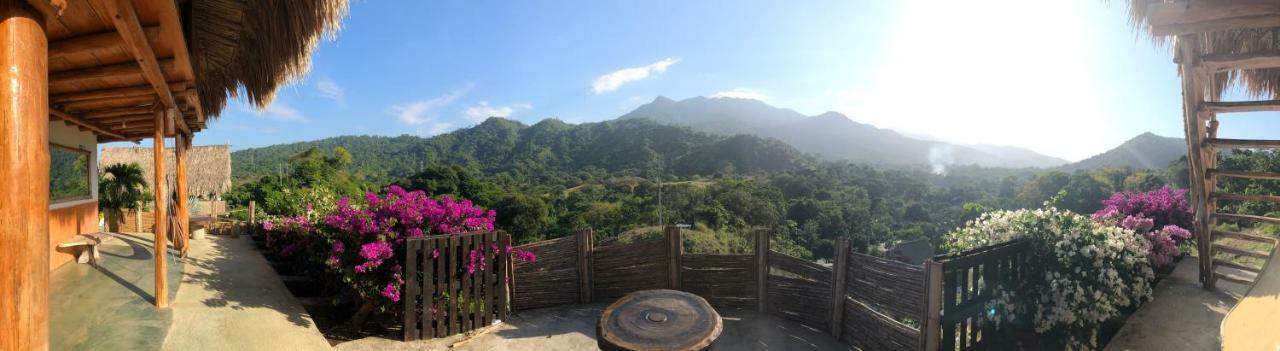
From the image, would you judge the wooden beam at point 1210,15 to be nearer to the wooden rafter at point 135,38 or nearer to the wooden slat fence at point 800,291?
the wooden slat fence at point 800,291

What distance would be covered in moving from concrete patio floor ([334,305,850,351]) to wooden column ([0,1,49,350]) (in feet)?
9.96

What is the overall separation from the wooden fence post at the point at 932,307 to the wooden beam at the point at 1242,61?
1.89 meters

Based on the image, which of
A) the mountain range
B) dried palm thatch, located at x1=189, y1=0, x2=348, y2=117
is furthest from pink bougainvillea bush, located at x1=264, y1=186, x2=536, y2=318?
the mountain range

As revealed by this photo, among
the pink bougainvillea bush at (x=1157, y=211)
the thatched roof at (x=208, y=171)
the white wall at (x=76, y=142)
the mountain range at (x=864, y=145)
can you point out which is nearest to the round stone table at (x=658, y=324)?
the pink bougainvillea bush at (x=1157, y=211)

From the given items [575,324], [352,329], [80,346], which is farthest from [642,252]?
[80,346]

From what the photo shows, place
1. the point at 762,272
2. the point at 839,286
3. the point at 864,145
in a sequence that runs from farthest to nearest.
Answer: the point at 864,145 < the point at 762,272 < the point at 839,286

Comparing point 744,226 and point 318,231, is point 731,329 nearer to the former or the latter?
point 318,231

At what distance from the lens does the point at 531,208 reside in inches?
1192

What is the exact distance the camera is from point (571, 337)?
15.8 feet

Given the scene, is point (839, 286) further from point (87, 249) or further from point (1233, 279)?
point (87, 249)

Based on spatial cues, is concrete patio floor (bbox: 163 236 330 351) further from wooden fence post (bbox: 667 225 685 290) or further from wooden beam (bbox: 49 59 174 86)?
wooden fence post (bbox: 667 225 685 290)

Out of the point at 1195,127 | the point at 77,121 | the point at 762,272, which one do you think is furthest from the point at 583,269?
the point at 77,121

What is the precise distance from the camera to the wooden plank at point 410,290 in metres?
4.48

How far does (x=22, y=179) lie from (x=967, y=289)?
529cm
